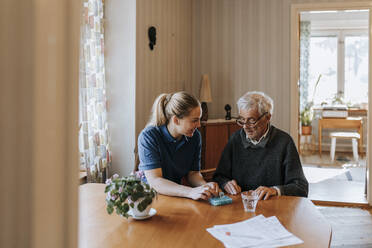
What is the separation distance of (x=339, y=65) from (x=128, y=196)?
795 centimetres

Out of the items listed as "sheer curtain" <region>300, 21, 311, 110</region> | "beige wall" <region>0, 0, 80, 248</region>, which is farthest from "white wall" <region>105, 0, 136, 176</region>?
"sheer curtain" <region>300, 21, 311, 110</region>

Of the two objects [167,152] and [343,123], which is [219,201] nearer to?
[167,152]

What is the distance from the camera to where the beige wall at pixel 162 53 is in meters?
3.25

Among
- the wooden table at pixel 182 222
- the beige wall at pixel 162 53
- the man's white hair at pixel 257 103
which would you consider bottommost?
the wooden table at pixel 182 222

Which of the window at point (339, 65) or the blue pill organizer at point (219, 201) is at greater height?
the window at point (339, 65)

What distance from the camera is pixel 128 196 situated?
1.45m

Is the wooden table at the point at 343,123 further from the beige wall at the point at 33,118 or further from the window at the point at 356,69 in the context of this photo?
the beige wall at the point at 33,118

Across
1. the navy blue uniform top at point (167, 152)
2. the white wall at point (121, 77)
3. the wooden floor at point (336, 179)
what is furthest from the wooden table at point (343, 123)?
the navy blue uniform top at point (167, 152)

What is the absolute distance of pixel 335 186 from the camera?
5191mm

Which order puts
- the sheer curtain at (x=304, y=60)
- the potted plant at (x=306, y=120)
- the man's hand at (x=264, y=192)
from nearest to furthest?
the man's hand at (x=264, y=192) < the potted plant at (x=306, y=120) < the sheer curtain at (x=304, y=60)

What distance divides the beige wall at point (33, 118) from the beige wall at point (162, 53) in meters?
2.91

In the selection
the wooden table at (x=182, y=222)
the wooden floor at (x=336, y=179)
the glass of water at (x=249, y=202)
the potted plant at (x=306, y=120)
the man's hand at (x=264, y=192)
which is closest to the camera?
the wooden table at (x=182, y=222)

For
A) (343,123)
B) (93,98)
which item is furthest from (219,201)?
(343,123)

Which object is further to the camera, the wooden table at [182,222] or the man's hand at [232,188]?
the man's hand at [232,188]
